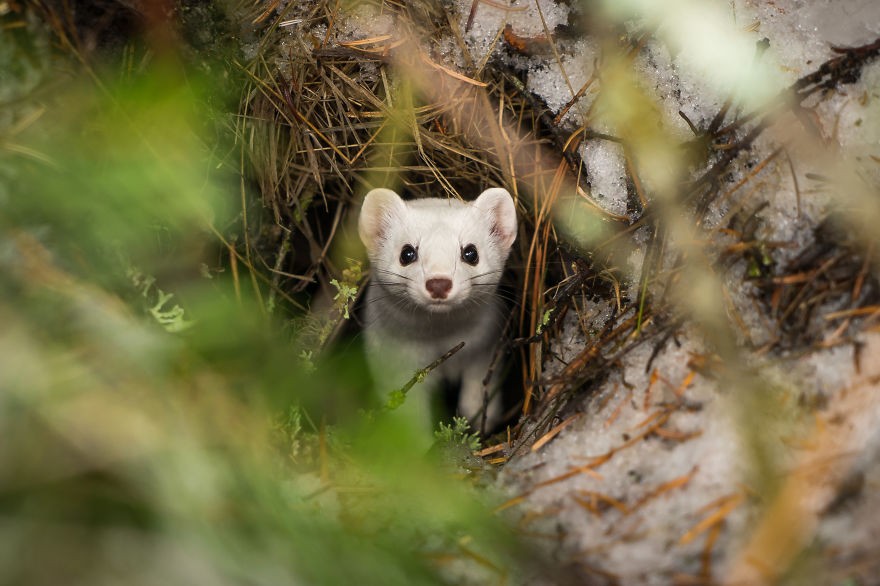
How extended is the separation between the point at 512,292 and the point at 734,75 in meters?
1.69

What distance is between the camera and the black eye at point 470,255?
321 cm

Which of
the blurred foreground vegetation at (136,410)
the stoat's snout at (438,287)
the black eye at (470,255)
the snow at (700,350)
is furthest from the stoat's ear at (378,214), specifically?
the blurred foreground vegetation at (136,410)

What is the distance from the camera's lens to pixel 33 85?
1.93 metres

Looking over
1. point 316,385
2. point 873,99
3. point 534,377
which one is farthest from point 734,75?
point 316,385

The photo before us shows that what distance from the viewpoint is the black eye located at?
3.21 meters

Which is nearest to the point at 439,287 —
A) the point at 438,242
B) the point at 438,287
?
the point at 438,287

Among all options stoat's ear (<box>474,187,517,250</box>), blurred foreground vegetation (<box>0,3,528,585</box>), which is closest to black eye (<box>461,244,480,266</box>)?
stoat's ear (<box>474,187,517,250</box>)

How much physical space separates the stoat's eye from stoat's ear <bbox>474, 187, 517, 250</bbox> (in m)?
0.39

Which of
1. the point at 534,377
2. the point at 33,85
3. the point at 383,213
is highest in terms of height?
the point at 33,85

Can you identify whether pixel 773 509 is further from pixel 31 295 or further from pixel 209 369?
pixel 31 295

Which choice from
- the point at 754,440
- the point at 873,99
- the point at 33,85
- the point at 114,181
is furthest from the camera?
the point at 873,99

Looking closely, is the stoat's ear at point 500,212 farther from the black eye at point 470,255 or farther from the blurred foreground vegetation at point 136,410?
the blurred foreground vegetation at point 136,410

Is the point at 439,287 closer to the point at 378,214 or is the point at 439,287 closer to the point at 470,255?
the point at 470,255

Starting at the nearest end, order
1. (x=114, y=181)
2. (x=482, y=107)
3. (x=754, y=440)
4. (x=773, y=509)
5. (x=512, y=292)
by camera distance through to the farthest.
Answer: (x=114, y=181) → (x=754, y=440) → (x=773, y=509) → (x=482, y=107) → (x=512, y=292)
